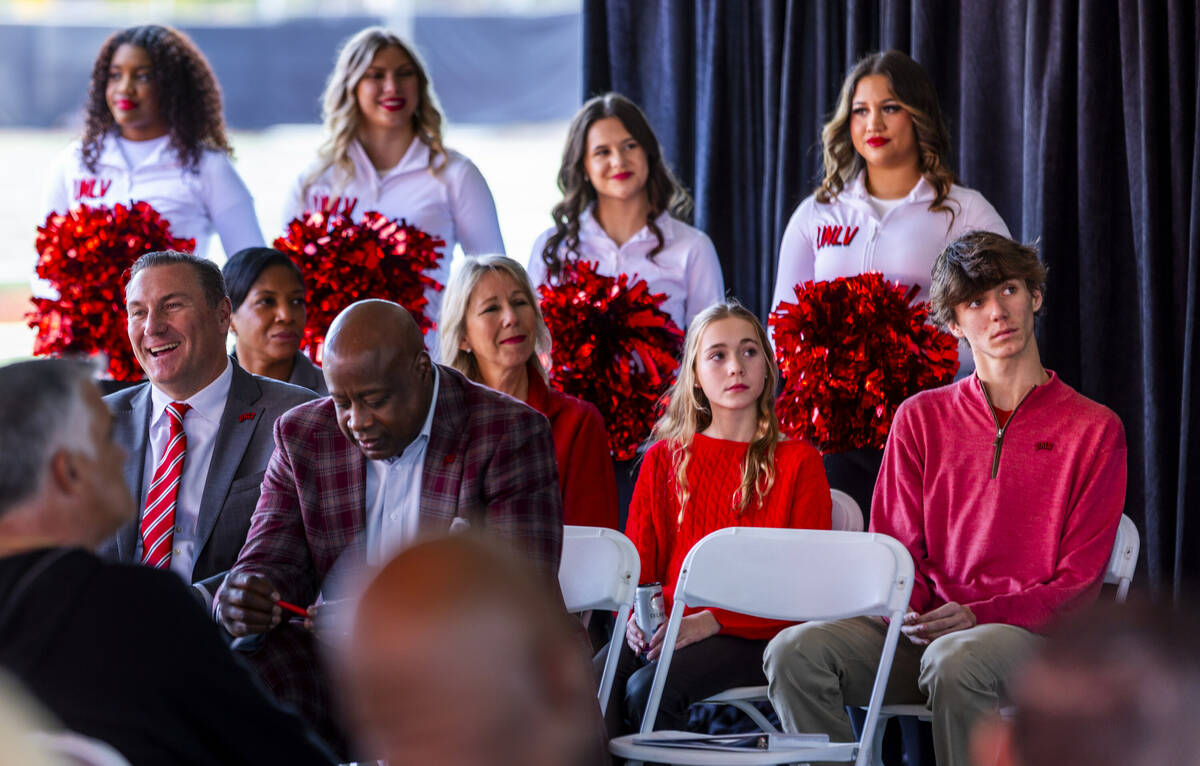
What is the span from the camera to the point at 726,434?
3.95 meters

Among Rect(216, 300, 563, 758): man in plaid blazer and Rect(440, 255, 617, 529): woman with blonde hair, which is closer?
Rect(216, 300, 563, 758): man in plaid blazer

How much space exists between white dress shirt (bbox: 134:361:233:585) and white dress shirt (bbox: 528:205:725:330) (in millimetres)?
1553

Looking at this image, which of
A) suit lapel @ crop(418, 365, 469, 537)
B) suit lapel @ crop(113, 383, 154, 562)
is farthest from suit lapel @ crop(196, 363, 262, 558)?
suit lapel @ crop(418, 365, 469, 537)

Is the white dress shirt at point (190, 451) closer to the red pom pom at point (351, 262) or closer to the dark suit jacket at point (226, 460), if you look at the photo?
the dark suit jacket at point (226, 460)

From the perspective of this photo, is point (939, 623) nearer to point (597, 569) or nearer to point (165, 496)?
point (597, 569)

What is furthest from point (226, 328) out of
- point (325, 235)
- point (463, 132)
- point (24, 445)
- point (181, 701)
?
point (463, 132)

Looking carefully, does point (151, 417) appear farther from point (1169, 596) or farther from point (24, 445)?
point (1169, 596)

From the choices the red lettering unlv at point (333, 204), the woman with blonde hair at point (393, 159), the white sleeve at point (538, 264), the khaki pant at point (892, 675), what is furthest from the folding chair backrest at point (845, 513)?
the red lettering unlv at point (333, 204)

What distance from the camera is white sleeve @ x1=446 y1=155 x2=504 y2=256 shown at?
15.8 feet

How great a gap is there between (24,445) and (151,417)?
5.63 ft

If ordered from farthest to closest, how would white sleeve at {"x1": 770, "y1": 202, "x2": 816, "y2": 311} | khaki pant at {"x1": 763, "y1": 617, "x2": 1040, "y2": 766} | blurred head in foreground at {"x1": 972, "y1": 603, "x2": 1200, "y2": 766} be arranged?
white sleeve at {"x1": 770, "y1": 202, "x2": 816, "y2": 311} → khaki pant at {"x1": 763, "y1": 617, "x2": 1040, "y2": 766} → blurred head in foreground at {"x1": 972, "y1": 603, "x2": 1200, "y2": 766}

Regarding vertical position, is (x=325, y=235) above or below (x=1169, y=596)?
above

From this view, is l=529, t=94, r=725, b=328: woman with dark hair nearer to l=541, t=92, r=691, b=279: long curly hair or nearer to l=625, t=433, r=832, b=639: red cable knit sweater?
l=541, t=92, r=691, b=279: long curly hair

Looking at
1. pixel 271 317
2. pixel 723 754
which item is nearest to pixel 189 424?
pixel 271 317
